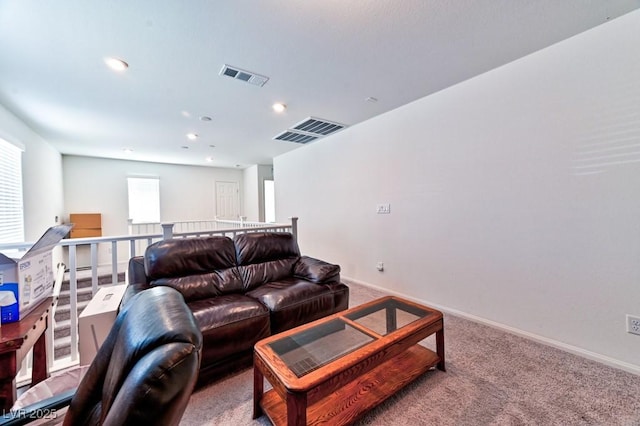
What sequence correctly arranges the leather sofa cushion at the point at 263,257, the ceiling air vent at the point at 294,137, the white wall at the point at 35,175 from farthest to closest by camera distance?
the ceiling air vent at the point at 294,137 < the white wall at the point at 35,175 < the leather sofa cushion at the point at 263,257

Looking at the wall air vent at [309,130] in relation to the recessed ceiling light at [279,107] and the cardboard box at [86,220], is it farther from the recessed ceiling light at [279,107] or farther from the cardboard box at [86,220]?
the cardboard box at [86,220]

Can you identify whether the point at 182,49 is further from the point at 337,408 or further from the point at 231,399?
the point at 337,408

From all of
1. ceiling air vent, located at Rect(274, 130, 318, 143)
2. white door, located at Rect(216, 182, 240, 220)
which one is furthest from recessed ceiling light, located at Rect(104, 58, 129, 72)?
white door, located at Rect(216, 182, 240, 220)

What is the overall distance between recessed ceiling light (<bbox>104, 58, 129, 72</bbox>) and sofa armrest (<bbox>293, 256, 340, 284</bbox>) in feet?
8.07

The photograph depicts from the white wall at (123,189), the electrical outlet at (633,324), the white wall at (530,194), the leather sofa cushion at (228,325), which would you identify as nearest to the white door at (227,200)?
the white wall at (123,189)

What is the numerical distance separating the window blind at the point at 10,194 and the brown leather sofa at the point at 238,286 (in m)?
2.02

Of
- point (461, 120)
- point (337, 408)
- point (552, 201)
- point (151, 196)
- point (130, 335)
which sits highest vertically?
point (461, 120)

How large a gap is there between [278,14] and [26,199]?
13.8ft

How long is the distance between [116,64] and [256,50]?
4.11ft

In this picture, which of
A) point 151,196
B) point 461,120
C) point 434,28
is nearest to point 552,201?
point 461,120

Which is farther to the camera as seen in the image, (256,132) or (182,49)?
(256,132)

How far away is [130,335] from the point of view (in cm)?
73

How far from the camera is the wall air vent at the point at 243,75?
227 centimetres

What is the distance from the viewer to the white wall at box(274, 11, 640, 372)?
1.80 meters
